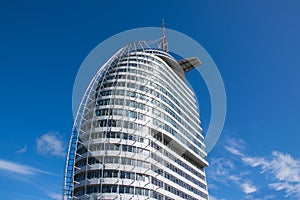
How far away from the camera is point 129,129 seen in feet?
249

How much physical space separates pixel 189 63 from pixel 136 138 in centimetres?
6438

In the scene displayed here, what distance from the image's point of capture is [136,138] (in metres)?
75.4

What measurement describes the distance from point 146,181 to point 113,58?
43176mm

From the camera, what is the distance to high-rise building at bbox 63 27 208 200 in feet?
228

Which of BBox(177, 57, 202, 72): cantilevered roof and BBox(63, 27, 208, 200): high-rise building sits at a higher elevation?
BBox(177, 57, 202, 72): cantilevered roof

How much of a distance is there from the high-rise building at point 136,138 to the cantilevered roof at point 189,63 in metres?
23.0

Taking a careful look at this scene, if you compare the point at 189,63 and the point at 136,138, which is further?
the point at 189,63

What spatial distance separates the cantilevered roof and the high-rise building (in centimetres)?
2300

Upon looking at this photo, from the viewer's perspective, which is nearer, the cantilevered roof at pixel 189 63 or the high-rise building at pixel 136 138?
the high-rise building at pixel 136 138

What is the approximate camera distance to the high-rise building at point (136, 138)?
69562mm

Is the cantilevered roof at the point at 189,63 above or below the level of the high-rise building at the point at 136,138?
above

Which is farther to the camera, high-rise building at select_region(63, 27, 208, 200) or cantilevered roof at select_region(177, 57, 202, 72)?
cantilevered roof at select_region(177, 57, 202, 72)

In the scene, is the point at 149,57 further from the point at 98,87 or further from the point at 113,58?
the point at 98,87

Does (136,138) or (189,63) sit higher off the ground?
(189,63)
